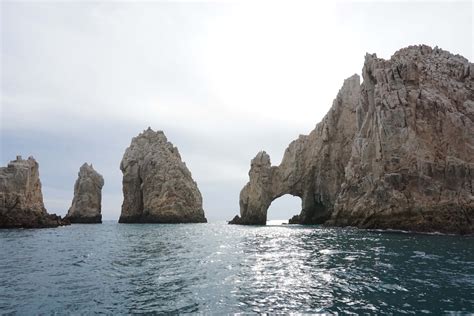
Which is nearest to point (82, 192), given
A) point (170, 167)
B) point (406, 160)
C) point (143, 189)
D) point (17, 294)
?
point (143, 189)

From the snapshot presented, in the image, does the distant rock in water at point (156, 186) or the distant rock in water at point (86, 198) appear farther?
the distant rock in water at point (86, 198)

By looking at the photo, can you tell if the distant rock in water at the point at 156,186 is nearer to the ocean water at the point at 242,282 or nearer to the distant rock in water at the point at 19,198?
the distant rock in water at the point at 19,198

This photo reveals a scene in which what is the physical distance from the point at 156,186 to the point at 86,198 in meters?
22.0

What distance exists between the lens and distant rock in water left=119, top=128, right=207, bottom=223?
10429 centimetres

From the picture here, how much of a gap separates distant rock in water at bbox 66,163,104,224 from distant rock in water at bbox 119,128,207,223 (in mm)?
7993

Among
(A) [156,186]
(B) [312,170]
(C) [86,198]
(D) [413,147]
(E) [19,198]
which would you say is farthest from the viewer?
(C) [86,198]

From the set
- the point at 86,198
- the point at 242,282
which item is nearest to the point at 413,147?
the point at 242,282

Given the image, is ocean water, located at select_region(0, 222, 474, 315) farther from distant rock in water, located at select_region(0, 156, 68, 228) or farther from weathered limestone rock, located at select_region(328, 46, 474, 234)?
distant rock in water, located at select_region(0, 156, 68, 228)

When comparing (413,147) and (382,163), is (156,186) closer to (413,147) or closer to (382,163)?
(382,163)

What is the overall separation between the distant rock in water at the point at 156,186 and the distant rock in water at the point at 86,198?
7.99m

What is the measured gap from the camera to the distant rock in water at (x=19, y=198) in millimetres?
64625

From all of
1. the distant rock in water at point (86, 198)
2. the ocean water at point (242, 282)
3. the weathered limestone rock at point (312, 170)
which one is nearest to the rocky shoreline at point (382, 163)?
the weathered limestone rock at point (312, 170)

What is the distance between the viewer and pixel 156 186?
105188 millimetres

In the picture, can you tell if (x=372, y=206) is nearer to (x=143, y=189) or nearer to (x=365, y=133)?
(x=365, y=133)
